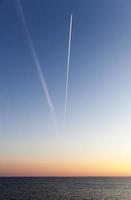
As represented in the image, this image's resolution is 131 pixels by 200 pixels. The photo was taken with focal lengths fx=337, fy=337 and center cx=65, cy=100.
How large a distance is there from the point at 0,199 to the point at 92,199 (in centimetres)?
2333

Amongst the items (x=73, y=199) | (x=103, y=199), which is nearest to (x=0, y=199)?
(x=73, y=199)

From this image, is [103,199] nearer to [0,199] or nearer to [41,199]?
[41,199]

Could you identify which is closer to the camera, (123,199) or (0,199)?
(0,199)

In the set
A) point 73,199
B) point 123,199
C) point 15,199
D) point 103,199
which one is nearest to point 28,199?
point 15,199

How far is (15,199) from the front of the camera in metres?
83.4

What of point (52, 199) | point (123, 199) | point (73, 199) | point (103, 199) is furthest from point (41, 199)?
point (123, 199)

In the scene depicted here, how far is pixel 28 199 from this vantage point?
276ft

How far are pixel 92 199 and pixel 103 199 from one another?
→ 123 inches

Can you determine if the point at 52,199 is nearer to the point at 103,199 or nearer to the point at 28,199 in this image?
the point at 28,199

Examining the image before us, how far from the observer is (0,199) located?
8350 cm

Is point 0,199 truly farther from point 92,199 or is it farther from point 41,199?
point 92,199

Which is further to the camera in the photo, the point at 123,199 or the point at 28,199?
the point at 123,199

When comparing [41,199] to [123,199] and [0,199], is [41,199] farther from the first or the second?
[123,199]

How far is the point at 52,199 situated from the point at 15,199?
365 inches
